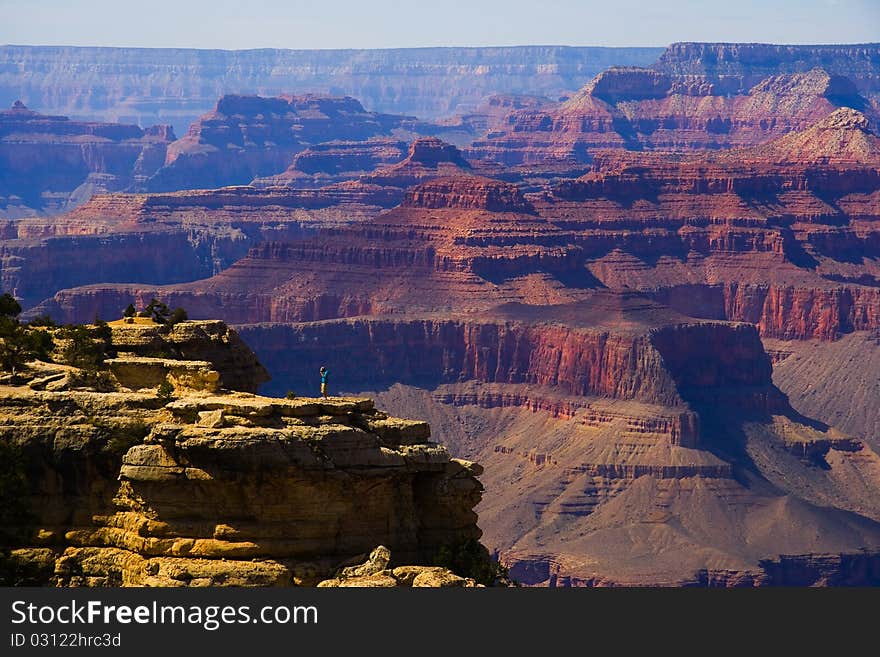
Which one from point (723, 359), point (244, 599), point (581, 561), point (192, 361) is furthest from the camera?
point (723, 359)

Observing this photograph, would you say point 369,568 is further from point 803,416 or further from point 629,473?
point 803,416

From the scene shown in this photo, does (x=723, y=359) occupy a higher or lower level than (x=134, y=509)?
higher

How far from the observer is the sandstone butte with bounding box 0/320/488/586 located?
44.0 metres

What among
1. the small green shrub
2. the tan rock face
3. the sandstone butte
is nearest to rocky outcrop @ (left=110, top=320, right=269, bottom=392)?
the small green shrub

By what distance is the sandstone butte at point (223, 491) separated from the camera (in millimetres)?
43969

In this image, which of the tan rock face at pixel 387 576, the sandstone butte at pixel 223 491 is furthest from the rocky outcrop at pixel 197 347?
the tan rock face at pixel 387 576

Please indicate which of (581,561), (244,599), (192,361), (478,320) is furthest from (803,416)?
(244,599)

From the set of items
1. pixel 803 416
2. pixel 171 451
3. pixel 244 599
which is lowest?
pixel 244 599

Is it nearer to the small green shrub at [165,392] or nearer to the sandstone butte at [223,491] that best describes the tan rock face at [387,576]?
the sandstone butte at [223,491]

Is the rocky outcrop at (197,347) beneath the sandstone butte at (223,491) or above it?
above

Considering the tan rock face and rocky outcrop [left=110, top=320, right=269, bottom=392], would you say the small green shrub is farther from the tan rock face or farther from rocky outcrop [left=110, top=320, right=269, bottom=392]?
the tan rock face

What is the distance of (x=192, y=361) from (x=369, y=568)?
1034 cm

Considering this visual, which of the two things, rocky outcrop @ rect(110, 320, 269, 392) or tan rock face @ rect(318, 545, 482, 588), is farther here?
rocky outcrop @ rect(110, 320, 269, 392)

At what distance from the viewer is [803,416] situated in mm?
174000
